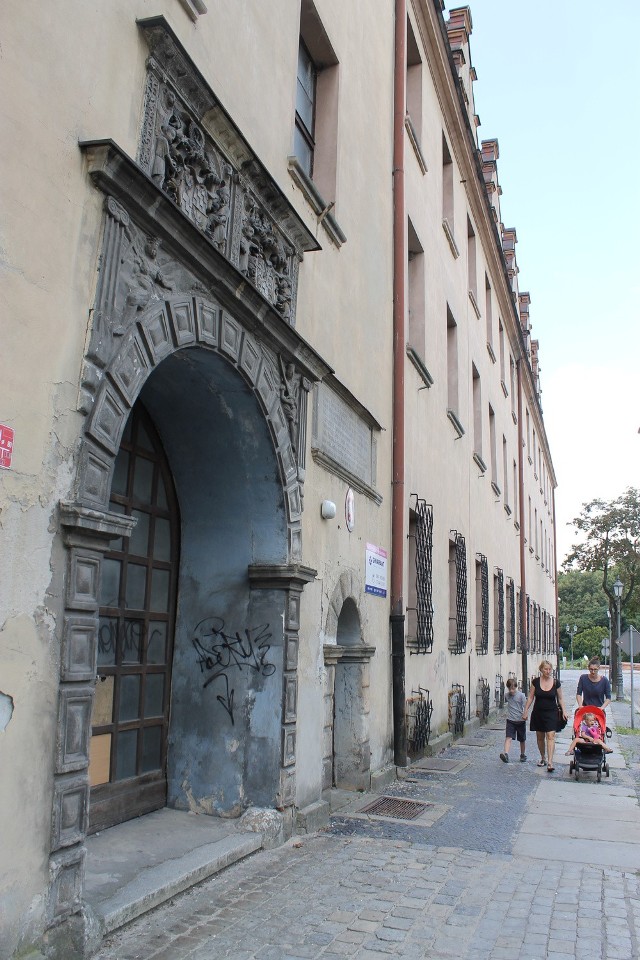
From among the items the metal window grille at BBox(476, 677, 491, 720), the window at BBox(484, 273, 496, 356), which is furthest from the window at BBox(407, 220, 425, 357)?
the window at BBox(484, 273, 496, 356)

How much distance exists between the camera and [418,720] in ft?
35.6

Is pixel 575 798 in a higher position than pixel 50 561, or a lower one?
lower

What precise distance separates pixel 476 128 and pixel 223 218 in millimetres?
16008

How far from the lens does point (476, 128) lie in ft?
64.8

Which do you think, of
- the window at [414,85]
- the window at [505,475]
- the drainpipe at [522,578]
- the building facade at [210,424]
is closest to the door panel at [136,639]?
the building facade at [210,424]

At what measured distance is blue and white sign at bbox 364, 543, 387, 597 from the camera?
920cm

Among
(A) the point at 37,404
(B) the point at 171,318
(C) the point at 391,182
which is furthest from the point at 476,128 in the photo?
(A) the point at 37,404

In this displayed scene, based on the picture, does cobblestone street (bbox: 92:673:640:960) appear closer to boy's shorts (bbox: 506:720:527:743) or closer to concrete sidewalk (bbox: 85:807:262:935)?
concrete sidewalk (bbox: 85:807:262:935)

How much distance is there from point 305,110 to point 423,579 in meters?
6.21

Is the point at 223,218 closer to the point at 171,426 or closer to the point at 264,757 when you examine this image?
the point at 171,426

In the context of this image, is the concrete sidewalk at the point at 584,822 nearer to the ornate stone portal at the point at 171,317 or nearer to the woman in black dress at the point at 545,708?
the woman in black dress at the point at 545,708

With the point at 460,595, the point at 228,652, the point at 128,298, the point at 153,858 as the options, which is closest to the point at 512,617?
the point at 460,595

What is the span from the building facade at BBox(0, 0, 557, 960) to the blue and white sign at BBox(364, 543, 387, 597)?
0.05 metres

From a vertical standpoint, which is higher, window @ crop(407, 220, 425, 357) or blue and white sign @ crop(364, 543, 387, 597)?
window @ crop(407, 220, 425, 357)
